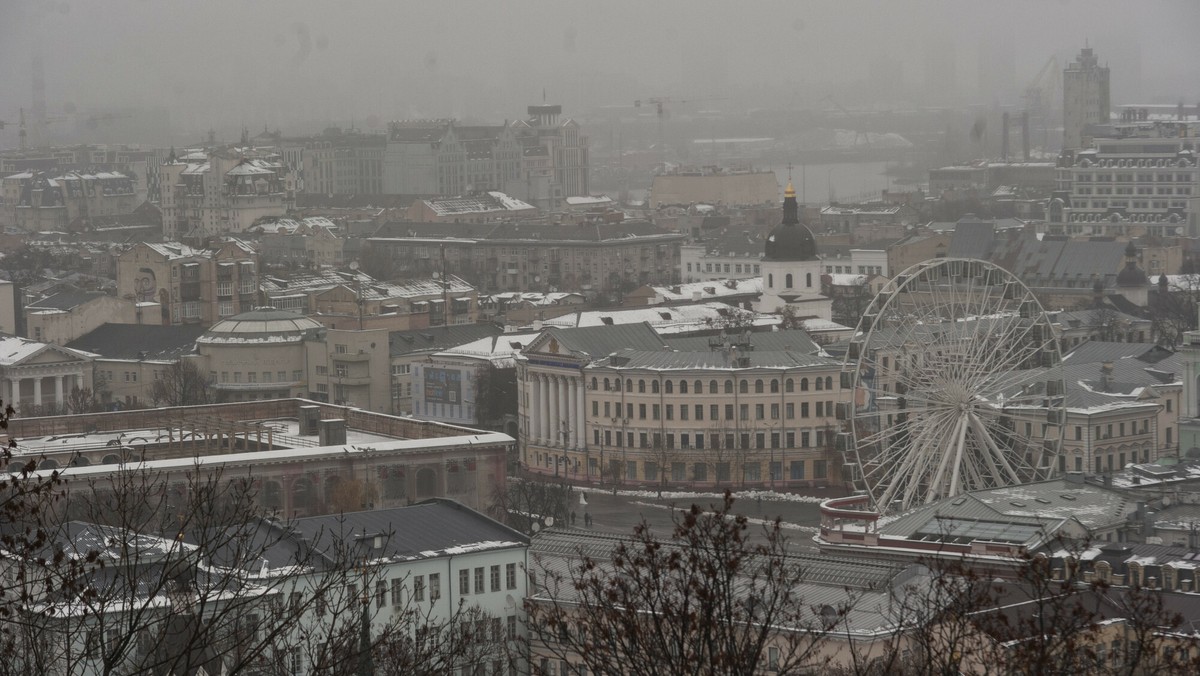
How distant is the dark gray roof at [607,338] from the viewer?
6569cm

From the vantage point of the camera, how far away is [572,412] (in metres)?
64.6

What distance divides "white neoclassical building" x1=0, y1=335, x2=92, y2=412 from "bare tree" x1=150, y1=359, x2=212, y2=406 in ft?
6.84

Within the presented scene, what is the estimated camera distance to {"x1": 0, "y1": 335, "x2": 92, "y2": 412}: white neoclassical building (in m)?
70.2

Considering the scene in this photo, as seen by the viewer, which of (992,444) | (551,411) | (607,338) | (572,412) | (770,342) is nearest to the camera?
(992,444)

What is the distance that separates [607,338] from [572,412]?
3.28 m

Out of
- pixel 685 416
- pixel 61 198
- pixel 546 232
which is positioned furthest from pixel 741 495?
pixel 61 198

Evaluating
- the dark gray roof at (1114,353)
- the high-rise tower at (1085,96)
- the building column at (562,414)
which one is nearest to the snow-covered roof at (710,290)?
the dark gray roof at (1114,353)

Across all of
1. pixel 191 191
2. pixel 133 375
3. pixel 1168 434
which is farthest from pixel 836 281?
pixel 191 191

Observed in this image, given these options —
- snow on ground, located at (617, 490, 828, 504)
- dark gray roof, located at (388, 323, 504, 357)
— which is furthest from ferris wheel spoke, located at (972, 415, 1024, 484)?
dark gray roof, located at (388, 323, 504, 357)

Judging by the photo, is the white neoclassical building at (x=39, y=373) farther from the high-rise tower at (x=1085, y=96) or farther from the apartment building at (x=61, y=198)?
the high-rise tower at (x=1085, y=96)

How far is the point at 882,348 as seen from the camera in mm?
52844

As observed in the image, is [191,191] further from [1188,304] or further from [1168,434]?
[1168,434]

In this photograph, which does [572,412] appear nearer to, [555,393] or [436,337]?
[555,393]

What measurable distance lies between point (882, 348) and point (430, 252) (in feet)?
228
